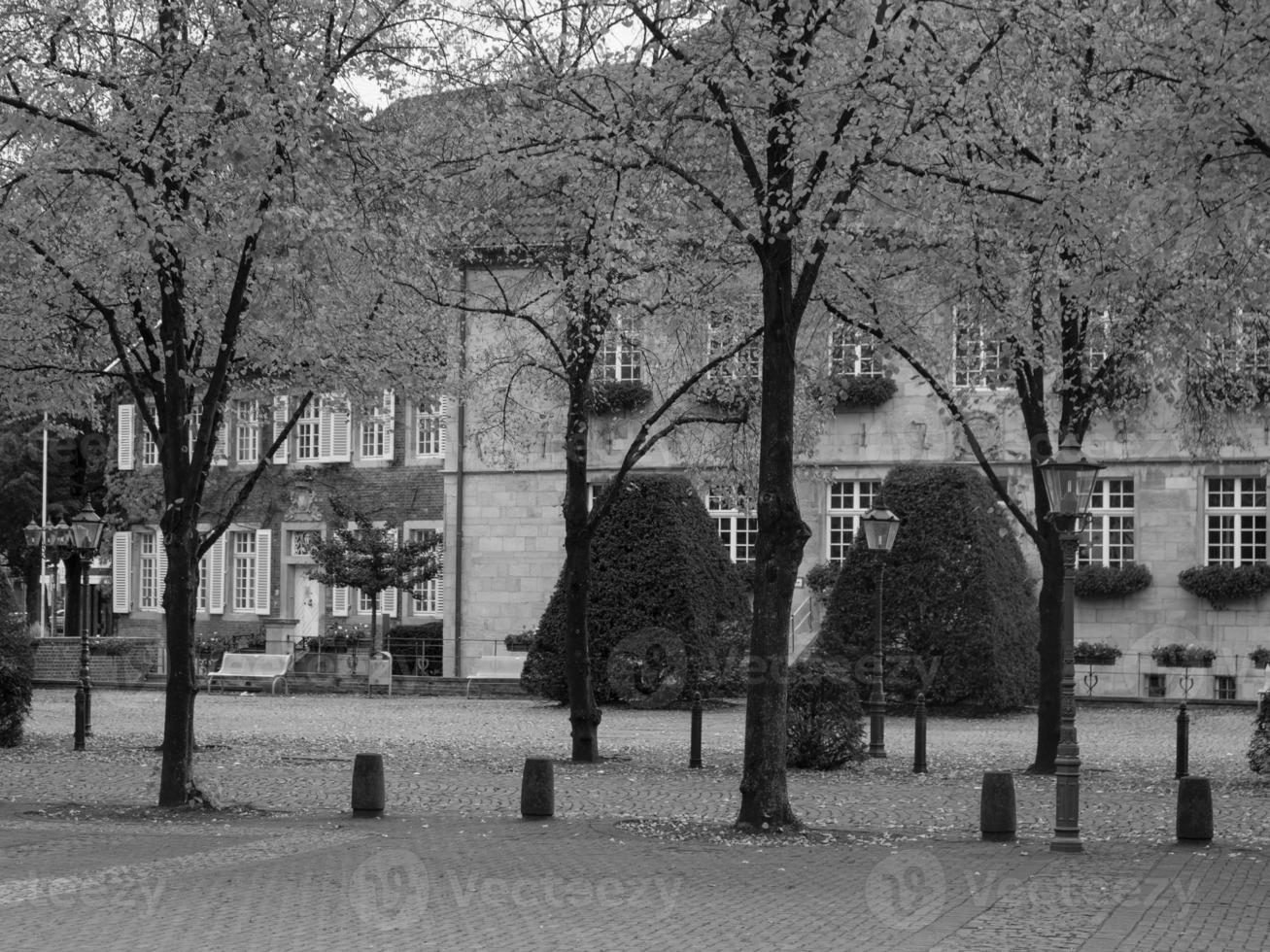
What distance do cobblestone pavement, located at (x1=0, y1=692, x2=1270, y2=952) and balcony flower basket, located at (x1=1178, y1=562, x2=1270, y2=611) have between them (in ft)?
34.8

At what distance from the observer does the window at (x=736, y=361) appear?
2148 centimetres

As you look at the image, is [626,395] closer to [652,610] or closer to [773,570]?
[652,610]

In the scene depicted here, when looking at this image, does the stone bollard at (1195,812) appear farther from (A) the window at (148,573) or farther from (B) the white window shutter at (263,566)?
(A) the window at (148,573)

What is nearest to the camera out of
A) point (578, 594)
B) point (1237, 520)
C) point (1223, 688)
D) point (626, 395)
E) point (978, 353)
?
point (978, 353)

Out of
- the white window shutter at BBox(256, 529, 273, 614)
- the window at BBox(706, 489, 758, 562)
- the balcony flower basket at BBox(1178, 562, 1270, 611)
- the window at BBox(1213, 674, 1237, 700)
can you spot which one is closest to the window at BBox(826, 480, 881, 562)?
the window at BBox(706, 489, 758, 562)

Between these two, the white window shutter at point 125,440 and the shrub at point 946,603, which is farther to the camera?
the white window shutter at point 125,440

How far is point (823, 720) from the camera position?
19.8 meters

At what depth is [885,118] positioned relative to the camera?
44.8 ft

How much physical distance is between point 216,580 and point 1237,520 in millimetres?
24869

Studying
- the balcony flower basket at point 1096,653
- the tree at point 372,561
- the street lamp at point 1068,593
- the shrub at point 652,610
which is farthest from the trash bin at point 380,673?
the street lamp at point 1068,593

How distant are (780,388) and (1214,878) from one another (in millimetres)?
4892

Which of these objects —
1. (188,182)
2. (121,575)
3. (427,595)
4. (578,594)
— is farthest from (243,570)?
(188,182)

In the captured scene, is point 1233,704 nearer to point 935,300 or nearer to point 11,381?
point 935,300

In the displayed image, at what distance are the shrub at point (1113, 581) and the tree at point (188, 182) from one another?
18.2m
